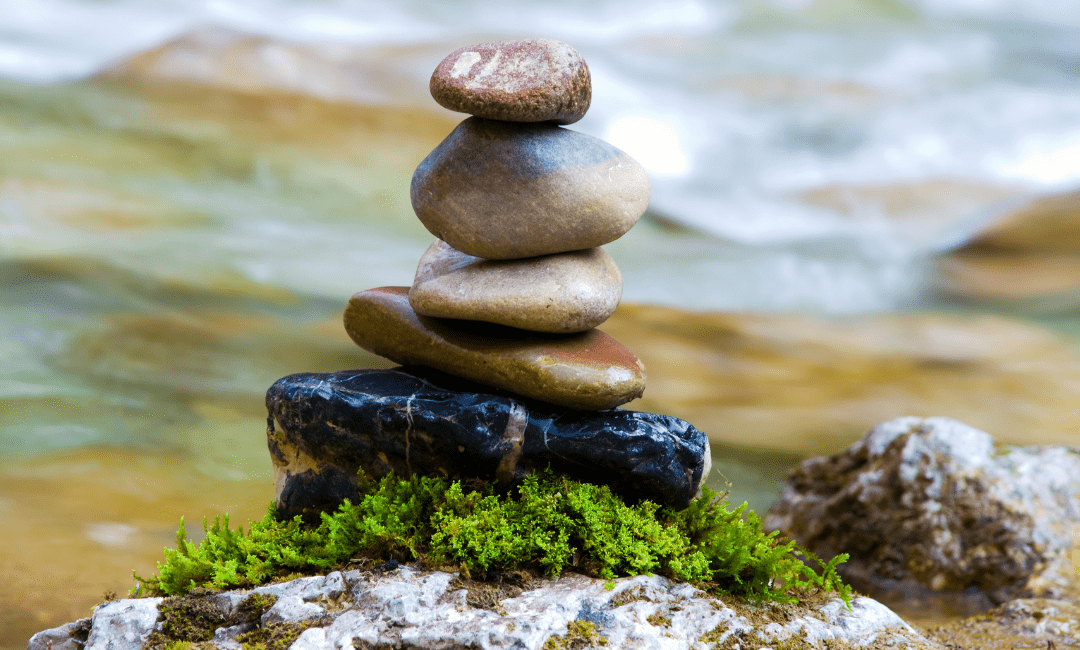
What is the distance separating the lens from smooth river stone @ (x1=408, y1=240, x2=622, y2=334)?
3801 mm

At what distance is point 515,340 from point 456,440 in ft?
1.89

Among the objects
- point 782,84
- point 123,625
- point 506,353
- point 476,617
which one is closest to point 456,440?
point 506,353

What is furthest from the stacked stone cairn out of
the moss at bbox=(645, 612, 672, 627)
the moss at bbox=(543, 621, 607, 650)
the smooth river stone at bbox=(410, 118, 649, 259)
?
the moss at bbox=(543, 621, 607, 650)

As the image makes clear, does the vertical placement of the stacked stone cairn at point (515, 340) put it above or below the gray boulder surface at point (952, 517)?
above

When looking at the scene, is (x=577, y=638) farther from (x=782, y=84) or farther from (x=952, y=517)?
(x=782, y=84)

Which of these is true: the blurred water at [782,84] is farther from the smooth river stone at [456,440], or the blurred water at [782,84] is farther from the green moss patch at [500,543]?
the green moss patch at [500,543]

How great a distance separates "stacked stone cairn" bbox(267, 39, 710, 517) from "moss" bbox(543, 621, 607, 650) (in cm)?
78

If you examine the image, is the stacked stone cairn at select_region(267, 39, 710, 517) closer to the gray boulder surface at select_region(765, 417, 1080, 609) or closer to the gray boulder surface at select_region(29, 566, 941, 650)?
the gray boulder surface at select_region(29, 566, 941, 650)

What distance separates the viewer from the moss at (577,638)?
10.5ft

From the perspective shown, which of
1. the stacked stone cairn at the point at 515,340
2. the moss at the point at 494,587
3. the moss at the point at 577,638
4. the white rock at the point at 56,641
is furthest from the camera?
the stacked stone cairn at the point at 515,340

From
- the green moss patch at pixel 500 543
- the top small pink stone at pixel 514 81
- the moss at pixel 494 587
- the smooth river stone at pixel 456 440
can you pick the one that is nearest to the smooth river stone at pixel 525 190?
the top small pink stone at pixel 514 81

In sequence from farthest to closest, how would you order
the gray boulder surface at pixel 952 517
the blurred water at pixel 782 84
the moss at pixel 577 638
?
1. the blurred water at pixel 782 84
2. the gray boulder surface at pixel 952 517
3. the moss at pixel 577 638

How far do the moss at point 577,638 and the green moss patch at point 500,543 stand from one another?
0.30 m

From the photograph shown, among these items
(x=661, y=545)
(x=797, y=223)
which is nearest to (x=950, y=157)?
(x=797, y=223)
